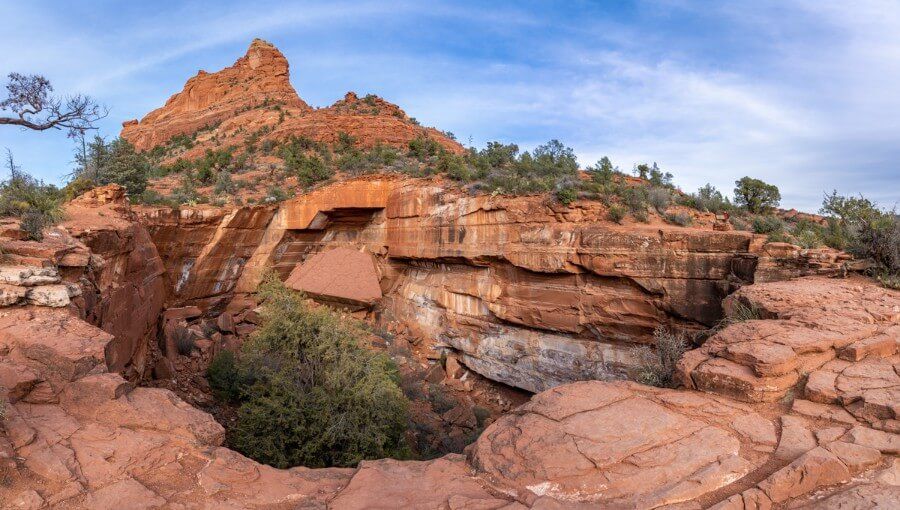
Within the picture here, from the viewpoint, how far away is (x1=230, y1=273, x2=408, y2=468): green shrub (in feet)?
28.6

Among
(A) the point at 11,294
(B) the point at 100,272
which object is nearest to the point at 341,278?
(B) the point at 100,272

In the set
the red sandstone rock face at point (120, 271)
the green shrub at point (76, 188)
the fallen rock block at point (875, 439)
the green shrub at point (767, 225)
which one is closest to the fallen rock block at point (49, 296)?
the red sandstone rock face at point (120, 271)

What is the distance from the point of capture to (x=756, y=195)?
1557 centimetres

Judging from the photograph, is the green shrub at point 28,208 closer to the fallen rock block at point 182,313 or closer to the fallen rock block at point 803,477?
the fallen rock block at point 182,313

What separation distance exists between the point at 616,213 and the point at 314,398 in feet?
30.7

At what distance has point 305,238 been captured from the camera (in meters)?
18.8

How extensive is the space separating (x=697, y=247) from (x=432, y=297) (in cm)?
891

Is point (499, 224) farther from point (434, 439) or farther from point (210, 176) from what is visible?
point (210, 176)

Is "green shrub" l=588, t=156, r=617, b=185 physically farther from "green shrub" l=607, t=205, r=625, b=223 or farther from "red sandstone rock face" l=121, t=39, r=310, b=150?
"red sandstone rock face" l=121, t=39, r=310, b=150

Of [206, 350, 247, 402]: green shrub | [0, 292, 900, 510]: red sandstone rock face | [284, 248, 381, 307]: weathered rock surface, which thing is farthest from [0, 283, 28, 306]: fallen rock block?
[284, 248, 381, 307]: weathered rock surface

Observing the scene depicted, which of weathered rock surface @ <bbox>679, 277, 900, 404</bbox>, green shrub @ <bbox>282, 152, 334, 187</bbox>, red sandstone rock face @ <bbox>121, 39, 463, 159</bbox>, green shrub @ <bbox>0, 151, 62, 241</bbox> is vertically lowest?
weathered rock surface @ <bbox>679, 277, 900, 404</bbox>

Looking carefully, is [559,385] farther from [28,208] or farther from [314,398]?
[28,208]


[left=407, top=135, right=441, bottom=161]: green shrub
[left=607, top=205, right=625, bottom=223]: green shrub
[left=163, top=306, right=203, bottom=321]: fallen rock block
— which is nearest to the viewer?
[left=607, top=205, right=625, bottom=223]: green shrub

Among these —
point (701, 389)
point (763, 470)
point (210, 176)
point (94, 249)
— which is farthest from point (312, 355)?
point (210, 176)
